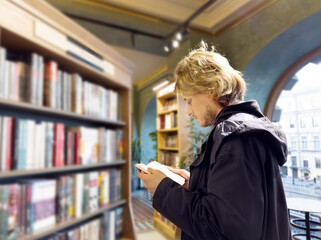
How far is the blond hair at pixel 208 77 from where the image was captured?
53cm

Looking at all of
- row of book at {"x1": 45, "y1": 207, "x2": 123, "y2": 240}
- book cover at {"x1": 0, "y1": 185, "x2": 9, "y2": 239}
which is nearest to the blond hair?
book cover at {"x1": 0, "y1": 185, "x2": 9, "y2": 239}

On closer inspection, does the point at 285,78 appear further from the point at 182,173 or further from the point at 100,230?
the point at 100,230

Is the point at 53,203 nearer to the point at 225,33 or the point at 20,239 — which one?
the point at 20,239

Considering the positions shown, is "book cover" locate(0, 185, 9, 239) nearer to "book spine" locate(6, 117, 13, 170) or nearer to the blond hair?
"book spine" locate(6, 117, 13, 170)

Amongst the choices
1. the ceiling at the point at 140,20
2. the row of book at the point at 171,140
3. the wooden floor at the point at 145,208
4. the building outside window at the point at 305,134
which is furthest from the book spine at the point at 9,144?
the building outside window at the point at 305,134

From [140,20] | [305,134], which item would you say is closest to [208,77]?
[305,134]

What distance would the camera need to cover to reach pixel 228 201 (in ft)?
1.25

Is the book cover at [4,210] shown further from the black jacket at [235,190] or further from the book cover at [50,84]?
the black jacket at [235,190]

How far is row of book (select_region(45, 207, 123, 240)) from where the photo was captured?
0.98m

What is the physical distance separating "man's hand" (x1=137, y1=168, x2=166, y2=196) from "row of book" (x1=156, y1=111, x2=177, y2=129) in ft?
1.04

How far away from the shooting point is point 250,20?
135cm

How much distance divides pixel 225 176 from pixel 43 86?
0.83m

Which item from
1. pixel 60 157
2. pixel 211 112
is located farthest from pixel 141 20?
pixel 211 112

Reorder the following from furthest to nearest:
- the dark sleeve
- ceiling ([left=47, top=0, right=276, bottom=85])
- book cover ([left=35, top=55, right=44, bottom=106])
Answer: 1. ceiling ([left=47, top=0, right=276, bottom=85])
2. book cover ([left=35, top=55, right=44, bottom=106])
3. the dark sleeve
